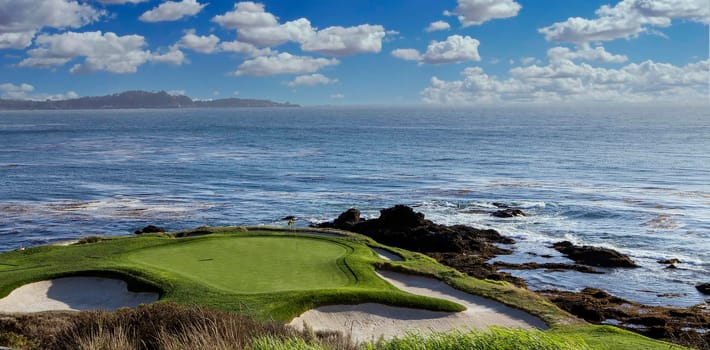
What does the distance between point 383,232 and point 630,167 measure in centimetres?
4366

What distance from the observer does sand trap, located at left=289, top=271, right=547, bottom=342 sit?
16.3m

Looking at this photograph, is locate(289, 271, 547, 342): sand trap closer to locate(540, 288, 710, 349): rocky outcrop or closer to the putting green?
the putting green

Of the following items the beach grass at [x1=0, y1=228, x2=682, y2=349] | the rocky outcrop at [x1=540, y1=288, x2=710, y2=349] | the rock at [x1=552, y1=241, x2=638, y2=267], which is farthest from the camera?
the rock at [x1=552, y1=241, x2=638, y2=267]

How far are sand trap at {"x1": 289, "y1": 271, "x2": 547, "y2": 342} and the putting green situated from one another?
1285mm

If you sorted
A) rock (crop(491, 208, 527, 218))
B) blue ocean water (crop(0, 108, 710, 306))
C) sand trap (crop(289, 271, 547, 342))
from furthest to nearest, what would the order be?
1. rock (crop(491, 208, 527, 218))
2. blue ocean water (crop(0, 108, 710, 306))
3. sand trap (crop(289, 271, 547, 342))

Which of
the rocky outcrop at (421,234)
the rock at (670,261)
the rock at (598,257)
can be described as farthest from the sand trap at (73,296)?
the rock at (670,261)

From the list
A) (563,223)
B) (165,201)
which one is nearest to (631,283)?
(563,223)

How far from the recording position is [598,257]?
2939 cm

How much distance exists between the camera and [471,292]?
1922 centimetres

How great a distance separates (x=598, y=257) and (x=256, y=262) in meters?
17.0

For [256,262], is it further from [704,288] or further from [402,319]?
[704,288]

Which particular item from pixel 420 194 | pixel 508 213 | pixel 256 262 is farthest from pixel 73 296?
pixel 420 194

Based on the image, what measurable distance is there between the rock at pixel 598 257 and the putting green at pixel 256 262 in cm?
1285

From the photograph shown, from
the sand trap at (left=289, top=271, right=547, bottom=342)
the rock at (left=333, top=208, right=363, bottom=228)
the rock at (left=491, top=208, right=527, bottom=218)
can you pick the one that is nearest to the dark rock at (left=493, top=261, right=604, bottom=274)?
the rock at (left=333, top=208, right=363, bottom=228)
